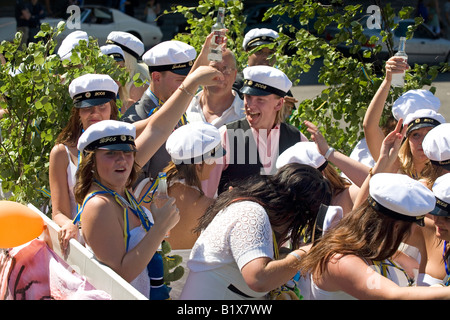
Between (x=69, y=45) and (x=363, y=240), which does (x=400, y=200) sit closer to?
(x=363, y=240)

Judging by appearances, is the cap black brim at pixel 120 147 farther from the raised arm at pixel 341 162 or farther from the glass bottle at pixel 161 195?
the raised arm at pixel 341 162

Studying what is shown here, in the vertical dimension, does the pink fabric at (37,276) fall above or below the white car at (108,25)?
above

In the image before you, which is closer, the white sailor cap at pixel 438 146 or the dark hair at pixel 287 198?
the dark hair at pixel 287 198

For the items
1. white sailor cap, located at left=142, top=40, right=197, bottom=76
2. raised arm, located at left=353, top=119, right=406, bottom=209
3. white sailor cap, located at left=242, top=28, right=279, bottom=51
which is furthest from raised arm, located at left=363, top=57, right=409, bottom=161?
white sailor cap, located at left=242, top=28, right=279, bottom=51

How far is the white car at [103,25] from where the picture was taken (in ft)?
57.6

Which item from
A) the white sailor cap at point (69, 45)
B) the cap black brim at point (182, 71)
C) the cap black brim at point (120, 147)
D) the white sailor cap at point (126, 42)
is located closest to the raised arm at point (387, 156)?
the cap black brim at point (120, 147)

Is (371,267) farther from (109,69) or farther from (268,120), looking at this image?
(109,69)

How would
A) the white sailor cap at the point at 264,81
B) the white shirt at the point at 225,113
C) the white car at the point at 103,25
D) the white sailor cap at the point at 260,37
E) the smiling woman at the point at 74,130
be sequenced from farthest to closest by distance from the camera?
the white car at the point at 103,25, the white sailor cap at the point at 260,37, the white shirt at the point at 225,113, the white sailor cap at the point at 264,81, the smiling woman at the point at 74,130

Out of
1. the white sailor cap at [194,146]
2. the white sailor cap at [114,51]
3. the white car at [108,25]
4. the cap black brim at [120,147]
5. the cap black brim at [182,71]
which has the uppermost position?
the cap black brim at [120,147]

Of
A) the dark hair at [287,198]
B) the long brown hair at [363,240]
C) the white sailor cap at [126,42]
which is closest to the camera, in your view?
the long brown hair at [363,240]

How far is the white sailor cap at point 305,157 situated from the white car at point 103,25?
13.5 metres

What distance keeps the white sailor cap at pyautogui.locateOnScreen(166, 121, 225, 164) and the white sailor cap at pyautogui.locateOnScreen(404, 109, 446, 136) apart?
1372 millimetres
